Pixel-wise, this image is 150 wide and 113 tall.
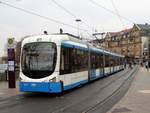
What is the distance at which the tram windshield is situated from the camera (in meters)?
20.2

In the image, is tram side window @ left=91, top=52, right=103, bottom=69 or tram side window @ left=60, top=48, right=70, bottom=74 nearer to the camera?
tram side window @ left=60, top=48, right=70, bottom=74

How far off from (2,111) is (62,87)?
21.5 feet

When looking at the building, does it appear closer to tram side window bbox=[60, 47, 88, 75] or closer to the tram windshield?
tram side window bbox=[60, 47, 88, 75]

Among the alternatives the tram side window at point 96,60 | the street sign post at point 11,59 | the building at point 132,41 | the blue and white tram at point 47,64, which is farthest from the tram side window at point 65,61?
the building at point 132,41

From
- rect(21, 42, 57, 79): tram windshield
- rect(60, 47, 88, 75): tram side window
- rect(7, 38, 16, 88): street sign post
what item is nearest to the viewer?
rect(21, 42, 57, 79): tram windshield

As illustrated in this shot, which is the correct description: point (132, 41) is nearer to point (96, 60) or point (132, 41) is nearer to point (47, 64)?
point (96, 60)

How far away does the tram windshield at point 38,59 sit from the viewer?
20.2 metres

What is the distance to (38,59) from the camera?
2055 centimetres

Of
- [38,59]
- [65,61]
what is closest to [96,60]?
[65,61]

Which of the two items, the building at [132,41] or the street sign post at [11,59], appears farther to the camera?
the building at [132,41]

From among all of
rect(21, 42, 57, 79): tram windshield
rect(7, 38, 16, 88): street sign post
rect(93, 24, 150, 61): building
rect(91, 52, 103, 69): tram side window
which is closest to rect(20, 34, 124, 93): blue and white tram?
rect(21, 42, 57, 79): tram windshield

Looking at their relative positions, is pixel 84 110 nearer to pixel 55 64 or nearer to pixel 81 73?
pixel 55 64

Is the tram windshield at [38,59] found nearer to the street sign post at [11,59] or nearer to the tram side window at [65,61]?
the tram side window at [65,61]

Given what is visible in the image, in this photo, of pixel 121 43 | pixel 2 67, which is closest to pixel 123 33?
pixel 121 43
